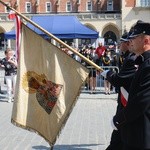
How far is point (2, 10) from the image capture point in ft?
257

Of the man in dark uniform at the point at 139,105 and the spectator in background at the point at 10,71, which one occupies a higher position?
the man in dark uniform at the point at 139,105

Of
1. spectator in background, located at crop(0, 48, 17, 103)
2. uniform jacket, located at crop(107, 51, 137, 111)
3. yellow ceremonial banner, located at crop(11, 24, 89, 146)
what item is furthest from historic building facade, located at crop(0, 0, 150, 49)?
uniform jacket, located at crop(107, 51, 137, 111)

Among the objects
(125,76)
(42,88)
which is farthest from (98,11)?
(125,76)

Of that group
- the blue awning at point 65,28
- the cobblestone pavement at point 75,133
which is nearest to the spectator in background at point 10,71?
the cobblestone pavement at point 75,133

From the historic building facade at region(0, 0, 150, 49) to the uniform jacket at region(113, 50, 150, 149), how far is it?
64035 mm

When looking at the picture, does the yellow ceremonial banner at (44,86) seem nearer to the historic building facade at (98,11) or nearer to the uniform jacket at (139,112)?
the uniform jacket at (139,112)

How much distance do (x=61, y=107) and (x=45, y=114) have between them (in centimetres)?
23

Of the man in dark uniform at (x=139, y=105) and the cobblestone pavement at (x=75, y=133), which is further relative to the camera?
the cobblestone pavement at (x=75, y=133)

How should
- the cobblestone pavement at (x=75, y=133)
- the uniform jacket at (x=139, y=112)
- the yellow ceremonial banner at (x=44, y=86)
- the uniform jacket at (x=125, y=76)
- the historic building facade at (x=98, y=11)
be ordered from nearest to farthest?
the uniform jacket at (x=139, y=112) < the uniform jacket at (x=125, y=76) < the yellow ceremonial banner at (x=44, y=86) < the cobblestone pavement at (x=75, y=133) < the historic building facade at (x=98, y=11)

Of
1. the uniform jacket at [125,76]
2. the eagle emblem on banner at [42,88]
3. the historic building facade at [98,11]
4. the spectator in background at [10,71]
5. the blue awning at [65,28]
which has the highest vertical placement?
the historic building facade at [98,11]

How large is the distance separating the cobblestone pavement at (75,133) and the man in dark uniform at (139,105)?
12.0 feet

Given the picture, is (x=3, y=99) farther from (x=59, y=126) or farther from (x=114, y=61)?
(x=59, y=126)

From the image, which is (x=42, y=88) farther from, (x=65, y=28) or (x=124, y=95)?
(x=65, y=28)

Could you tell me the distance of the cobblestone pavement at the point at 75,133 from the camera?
23.1 feet
